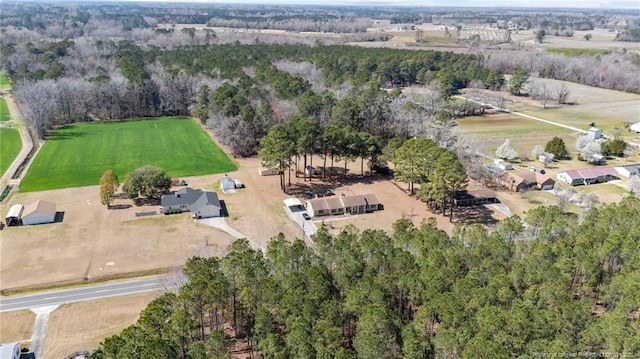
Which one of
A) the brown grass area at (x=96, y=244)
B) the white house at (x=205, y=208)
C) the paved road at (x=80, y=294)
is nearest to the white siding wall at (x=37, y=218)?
the brown grass area at (x=96, y=244)

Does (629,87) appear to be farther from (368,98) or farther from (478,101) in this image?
(368,98)

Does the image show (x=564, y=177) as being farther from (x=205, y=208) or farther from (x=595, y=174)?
(x=205, y=208)

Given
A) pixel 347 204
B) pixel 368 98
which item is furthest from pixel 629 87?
pixel 347 204

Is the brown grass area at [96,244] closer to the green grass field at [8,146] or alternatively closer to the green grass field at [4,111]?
the green grass field at [8,146]

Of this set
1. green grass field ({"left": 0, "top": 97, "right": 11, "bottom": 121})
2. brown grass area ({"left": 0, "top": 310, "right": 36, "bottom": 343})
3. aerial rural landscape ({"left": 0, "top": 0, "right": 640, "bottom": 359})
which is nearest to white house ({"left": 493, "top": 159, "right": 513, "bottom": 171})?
aerial rural landscape ({"left": 0, "top": 0, "right": 640, "bottom": 359})

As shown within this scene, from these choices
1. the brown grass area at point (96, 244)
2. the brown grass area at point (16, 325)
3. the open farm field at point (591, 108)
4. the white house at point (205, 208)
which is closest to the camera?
the brown grass area at point (16, 325)

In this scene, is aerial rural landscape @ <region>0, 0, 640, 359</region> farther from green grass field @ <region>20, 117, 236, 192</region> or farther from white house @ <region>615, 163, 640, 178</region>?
green grass field @ <region>20, 117, 236, 192</region>
